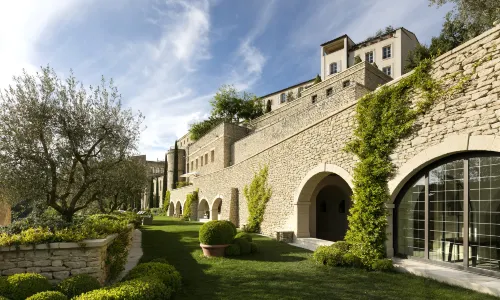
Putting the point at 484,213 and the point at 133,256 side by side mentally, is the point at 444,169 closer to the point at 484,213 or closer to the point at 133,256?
the point at 484,213

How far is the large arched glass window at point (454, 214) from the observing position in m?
6.01

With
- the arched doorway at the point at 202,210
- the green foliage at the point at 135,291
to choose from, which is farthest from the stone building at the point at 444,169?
the arched doorway at the point at 202,210

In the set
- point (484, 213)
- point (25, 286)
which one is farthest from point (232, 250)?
point (484, 213)

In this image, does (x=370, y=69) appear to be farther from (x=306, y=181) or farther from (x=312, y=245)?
(x=312, y=245)

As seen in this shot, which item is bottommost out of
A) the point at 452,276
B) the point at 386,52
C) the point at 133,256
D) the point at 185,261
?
the point at 133,256

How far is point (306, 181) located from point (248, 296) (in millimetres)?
6439

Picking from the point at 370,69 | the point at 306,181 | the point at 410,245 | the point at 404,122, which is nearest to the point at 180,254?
the point at 306,181

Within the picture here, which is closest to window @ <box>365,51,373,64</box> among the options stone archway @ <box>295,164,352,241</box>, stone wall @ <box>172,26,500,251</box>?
stone wall @ <box>172,26,500,251</box>

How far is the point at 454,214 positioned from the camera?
666cm

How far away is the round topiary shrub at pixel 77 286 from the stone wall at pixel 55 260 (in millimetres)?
626

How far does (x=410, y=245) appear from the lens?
7594 mm

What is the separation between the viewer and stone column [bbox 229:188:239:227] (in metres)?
18.0

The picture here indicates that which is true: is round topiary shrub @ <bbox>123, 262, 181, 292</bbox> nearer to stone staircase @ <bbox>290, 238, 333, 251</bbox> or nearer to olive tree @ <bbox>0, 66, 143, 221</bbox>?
olive tree @ <bbox>0, 66, 143, 221</bbox>

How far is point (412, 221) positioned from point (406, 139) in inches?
80.4
